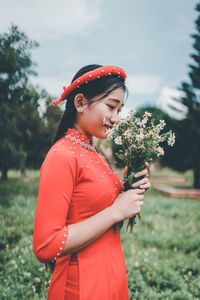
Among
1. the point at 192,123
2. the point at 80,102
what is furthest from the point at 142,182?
the point at 192,123

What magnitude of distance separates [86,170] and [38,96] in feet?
14.3

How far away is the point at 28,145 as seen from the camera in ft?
32.8

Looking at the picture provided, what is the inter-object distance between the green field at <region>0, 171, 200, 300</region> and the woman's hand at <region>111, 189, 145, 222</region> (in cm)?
228

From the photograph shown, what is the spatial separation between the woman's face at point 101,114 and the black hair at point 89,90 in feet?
0.11

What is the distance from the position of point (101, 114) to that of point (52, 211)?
24.9 inches

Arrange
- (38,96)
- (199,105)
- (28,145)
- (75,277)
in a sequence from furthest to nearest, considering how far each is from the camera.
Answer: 1. (199,105)
2. (28,145)
3. (38,96)
4. (75,277)

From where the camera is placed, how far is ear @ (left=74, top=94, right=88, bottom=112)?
1.42 metres

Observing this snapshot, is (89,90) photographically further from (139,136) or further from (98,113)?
(139,136)

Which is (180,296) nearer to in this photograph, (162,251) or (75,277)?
(162,251)

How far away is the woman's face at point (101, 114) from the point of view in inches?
54.7

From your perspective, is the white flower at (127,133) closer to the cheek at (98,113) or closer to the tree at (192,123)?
the cheek at (98,113)

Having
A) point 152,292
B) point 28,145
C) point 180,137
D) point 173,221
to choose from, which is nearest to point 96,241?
point 152,292

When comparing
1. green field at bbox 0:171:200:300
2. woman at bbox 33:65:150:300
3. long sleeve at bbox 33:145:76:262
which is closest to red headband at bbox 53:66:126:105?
woman at bbox 33:65:150:300

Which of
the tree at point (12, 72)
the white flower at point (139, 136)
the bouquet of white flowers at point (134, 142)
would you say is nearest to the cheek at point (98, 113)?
the bouquet of white flowers at point (134, 142)
